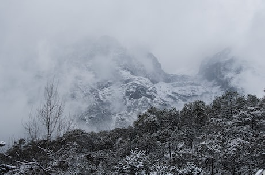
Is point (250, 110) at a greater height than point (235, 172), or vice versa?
point (250, 110)

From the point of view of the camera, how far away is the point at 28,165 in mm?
6328

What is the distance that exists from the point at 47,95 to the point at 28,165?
20.4ft

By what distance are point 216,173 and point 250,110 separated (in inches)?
652

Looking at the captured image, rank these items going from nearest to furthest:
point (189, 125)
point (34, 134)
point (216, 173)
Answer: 1. point (34, 134)
2. point (216, 173)
3. point (189, 125)

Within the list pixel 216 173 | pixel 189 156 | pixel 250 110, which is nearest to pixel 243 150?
pixel 216 173

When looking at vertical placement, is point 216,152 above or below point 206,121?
below

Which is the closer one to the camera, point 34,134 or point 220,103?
point 34,134

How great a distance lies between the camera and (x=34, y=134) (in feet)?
38.3

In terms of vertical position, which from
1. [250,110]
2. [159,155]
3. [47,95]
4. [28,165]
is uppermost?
[250,110]

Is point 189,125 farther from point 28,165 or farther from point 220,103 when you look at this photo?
point 28,165

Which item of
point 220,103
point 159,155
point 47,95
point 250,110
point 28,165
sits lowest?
point 28,165

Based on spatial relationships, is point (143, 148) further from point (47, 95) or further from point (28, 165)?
point (28, 165)

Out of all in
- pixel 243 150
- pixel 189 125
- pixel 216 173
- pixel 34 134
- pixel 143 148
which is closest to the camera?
pixel 34 134

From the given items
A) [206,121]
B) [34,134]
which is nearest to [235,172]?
[206,121]
